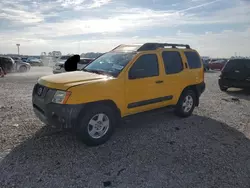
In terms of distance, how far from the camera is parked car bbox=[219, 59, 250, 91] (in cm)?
1021

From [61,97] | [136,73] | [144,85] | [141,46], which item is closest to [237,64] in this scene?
[141,46]

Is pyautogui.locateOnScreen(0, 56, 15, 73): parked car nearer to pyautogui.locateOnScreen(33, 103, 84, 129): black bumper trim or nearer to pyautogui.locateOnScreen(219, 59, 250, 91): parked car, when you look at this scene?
pyautogui.locateOnScreen(219, 59, 250, 91): parked car

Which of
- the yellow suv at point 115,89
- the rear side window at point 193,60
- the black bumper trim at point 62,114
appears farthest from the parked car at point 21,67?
the black bumper trim at point 62,114

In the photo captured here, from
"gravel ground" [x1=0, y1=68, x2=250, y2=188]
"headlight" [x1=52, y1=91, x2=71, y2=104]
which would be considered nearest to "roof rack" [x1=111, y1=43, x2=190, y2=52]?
"gravel ground" [x1=0, y1=68, x2=250, y2=188]

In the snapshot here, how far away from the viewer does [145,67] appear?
495 cm

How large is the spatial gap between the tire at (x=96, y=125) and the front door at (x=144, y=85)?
0.53m

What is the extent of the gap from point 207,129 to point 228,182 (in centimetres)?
227

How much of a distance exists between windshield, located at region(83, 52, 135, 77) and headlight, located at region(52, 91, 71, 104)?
1.09 m

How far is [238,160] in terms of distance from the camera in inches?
152

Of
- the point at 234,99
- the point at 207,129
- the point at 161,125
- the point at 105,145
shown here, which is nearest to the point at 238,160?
the point at 207,129

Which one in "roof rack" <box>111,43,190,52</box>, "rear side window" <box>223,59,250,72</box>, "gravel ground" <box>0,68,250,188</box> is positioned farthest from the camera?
A: "rear side window" <box>223,59,250,72</box>

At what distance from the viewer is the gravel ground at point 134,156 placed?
3.19 m

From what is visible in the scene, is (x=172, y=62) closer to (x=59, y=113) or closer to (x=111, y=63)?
(x=111, y=63)

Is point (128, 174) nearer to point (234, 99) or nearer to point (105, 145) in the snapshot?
point (105, 145)
